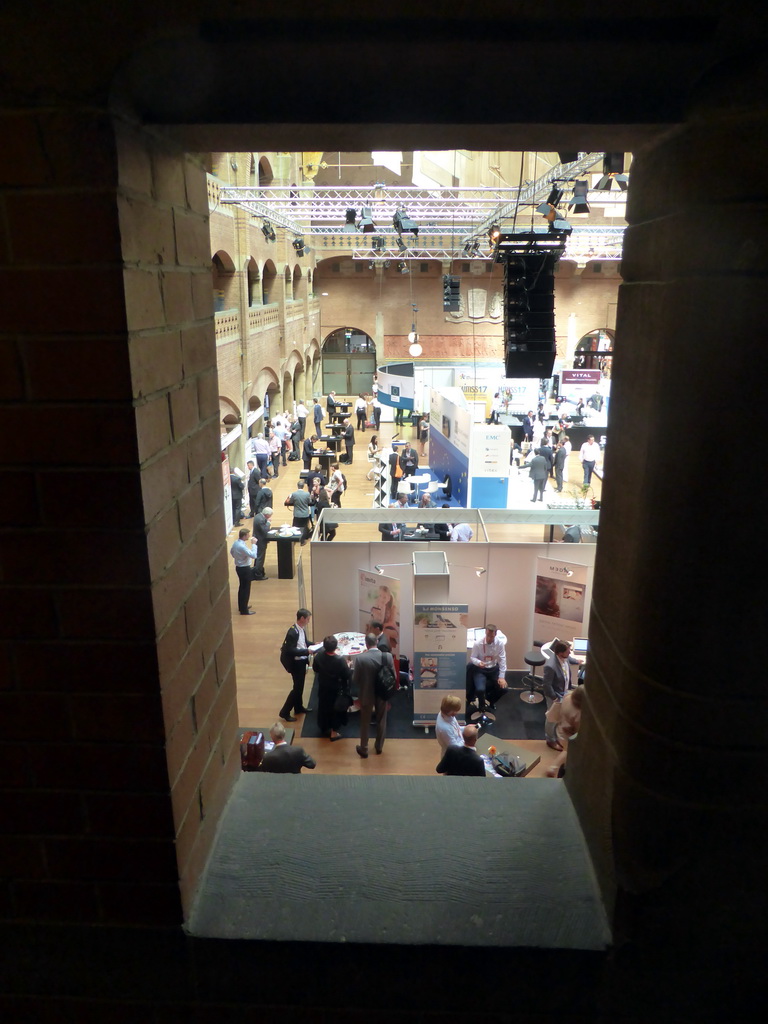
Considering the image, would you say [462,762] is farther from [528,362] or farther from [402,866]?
[402,866]

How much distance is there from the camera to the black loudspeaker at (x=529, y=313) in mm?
6207

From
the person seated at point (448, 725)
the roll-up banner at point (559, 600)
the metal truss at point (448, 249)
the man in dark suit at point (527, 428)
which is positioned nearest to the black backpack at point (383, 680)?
the person seated at point (448, 725)

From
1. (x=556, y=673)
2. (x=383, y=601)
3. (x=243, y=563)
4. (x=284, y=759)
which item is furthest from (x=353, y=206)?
(x=284, y=759)

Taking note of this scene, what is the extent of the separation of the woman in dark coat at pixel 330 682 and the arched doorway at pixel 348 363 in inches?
1125

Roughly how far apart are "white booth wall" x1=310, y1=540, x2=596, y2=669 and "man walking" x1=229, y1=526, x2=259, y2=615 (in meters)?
1.22

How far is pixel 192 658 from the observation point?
4.30 feet

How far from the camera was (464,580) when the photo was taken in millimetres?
9531

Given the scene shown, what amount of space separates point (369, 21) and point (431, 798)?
1.42m

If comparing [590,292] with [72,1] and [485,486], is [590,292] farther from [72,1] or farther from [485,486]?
[72,1]

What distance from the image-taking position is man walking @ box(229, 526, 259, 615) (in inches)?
398

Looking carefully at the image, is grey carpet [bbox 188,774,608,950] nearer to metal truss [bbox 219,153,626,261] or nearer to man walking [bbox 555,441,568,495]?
metal truss [bbox 219,153,626,261]

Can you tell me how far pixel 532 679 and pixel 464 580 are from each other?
1.49 m

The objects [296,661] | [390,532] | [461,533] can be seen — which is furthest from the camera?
[390,532]

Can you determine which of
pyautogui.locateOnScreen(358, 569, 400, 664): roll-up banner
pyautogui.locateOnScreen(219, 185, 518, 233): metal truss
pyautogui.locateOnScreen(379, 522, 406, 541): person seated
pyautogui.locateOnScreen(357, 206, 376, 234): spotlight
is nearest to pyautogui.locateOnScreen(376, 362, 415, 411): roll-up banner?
pyautogui.locateOnScreen(219, 185, 518, 233): metal truss
